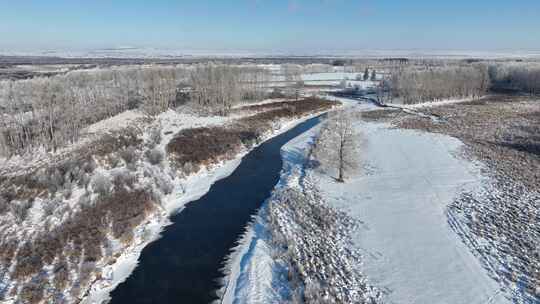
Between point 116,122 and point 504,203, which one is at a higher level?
point 116,122

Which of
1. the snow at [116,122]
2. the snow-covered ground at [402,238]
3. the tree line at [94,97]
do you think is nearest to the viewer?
the snow-covered ground at [402,238]

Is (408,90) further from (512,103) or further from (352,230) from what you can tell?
(352,230)

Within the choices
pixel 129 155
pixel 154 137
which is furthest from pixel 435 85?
pixel 129 155

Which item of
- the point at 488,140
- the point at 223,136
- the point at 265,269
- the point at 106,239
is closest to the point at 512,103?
the point at 488,140

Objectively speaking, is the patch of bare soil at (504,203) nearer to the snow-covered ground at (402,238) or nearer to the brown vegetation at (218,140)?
the snow-covered ground at (402,238)

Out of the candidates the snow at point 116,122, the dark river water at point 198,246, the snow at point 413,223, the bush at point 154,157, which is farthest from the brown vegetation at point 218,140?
the snow at point 413,223

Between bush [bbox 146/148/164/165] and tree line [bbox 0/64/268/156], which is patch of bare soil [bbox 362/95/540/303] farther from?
tree line [bbox 0/64/268/156]

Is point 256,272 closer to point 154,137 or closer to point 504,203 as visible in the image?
point 504,203
